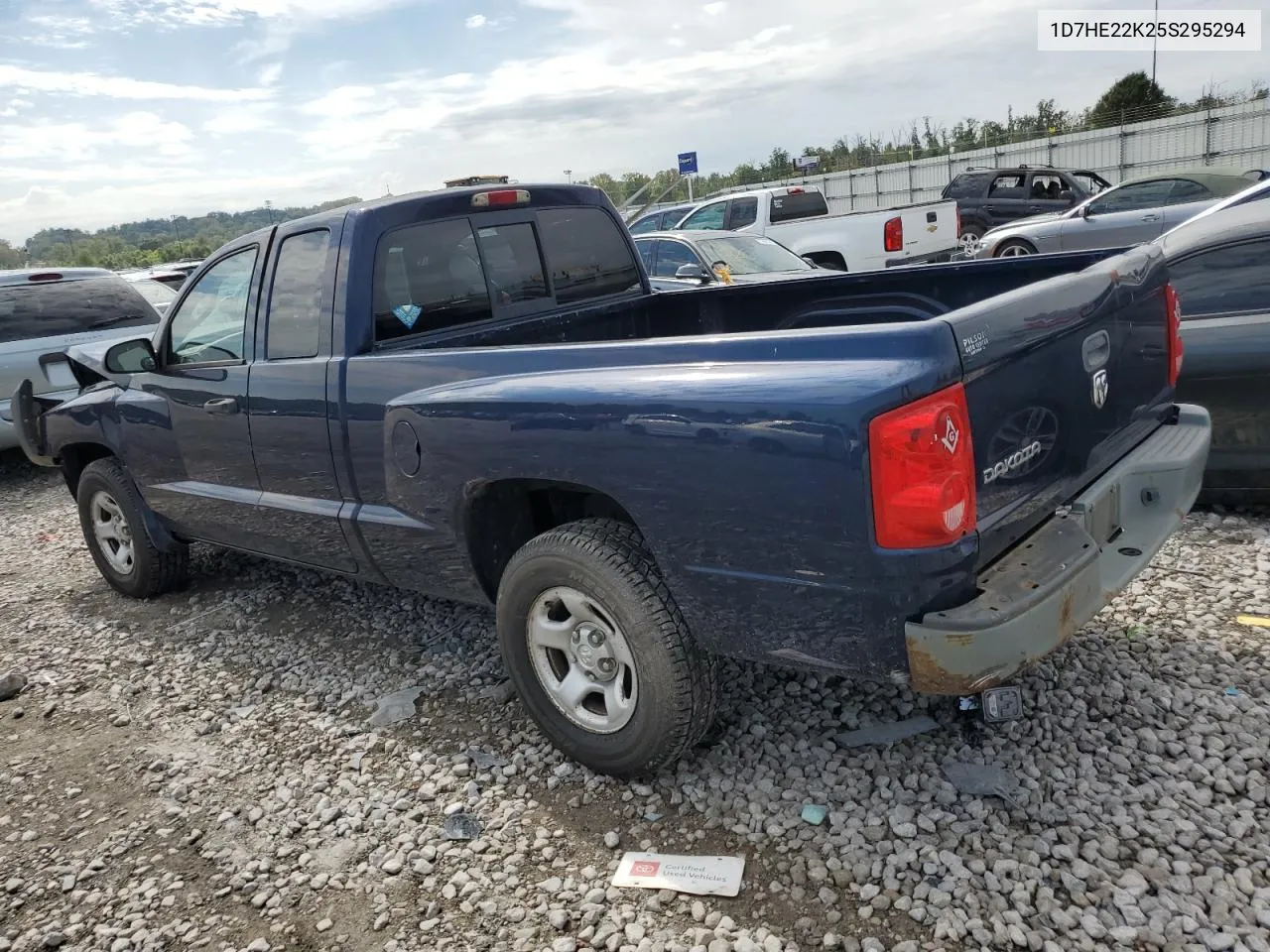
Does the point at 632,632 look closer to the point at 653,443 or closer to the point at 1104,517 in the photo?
the point at 653,443

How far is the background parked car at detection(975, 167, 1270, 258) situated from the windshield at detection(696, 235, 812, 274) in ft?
13.6

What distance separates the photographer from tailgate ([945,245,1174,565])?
2.42 meters

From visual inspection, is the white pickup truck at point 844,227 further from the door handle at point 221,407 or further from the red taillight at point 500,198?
the door handle at point 221,407

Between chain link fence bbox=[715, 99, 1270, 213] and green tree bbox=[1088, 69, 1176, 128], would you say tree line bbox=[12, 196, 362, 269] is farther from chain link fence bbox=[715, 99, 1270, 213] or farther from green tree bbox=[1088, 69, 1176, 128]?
green tree bbox=[1088, 69, 1176, 128]

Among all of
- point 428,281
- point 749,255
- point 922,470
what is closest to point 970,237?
point 749,255

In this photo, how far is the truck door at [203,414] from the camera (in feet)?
13.7

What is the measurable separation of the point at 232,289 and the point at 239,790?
2.19 metres

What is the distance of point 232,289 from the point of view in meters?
4.32

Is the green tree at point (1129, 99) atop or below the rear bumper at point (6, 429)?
atop

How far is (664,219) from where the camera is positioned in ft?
52.7

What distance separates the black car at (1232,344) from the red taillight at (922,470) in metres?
2.86

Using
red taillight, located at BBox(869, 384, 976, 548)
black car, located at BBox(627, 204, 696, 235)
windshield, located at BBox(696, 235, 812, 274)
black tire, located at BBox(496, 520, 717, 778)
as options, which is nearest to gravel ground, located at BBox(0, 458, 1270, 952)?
black tire, located at BBox(496, 520, 717, 778)

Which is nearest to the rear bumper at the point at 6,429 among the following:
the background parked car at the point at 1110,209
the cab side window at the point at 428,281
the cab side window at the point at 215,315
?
the cab side window at the point at 215,315

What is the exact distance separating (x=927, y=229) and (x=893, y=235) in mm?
837
